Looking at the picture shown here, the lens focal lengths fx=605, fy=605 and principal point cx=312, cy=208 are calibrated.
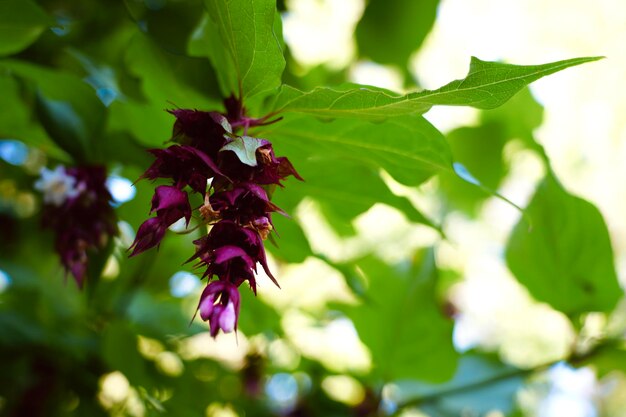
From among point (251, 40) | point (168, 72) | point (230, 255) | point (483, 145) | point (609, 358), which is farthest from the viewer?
point (483, 145)

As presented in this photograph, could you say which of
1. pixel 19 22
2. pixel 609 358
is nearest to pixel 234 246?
pixel 19 22

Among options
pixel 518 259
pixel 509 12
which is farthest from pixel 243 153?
pixel 509 12

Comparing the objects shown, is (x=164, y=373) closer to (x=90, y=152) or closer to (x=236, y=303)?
(x=90, y=152)

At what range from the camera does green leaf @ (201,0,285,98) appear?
0.58 metres

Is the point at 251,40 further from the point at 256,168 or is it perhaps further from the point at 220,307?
the point at 220,307

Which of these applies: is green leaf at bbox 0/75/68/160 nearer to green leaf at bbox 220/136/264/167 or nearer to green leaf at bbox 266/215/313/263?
green leaf at bbox 266/215/313/263

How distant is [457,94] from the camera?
1.82ft

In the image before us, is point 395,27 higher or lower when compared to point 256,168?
higher

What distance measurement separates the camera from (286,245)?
2.90 feet

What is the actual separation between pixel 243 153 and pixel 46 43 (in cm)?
80

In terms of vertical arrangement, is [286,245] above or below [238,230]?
above

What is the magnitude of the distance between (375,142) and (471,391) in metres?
0.79

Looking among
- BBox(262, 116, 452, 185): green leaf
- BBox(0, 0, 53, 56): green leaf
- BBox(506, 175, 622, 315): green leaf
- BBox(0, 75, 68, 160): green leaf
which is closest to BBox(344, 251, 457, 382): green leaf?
BBox(506, 175, 622, 315): green leaf

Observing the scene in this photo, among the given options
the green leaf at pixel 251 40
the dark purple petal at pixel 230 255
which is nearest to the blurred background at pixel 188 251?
the green leaf at pixel 251 40
